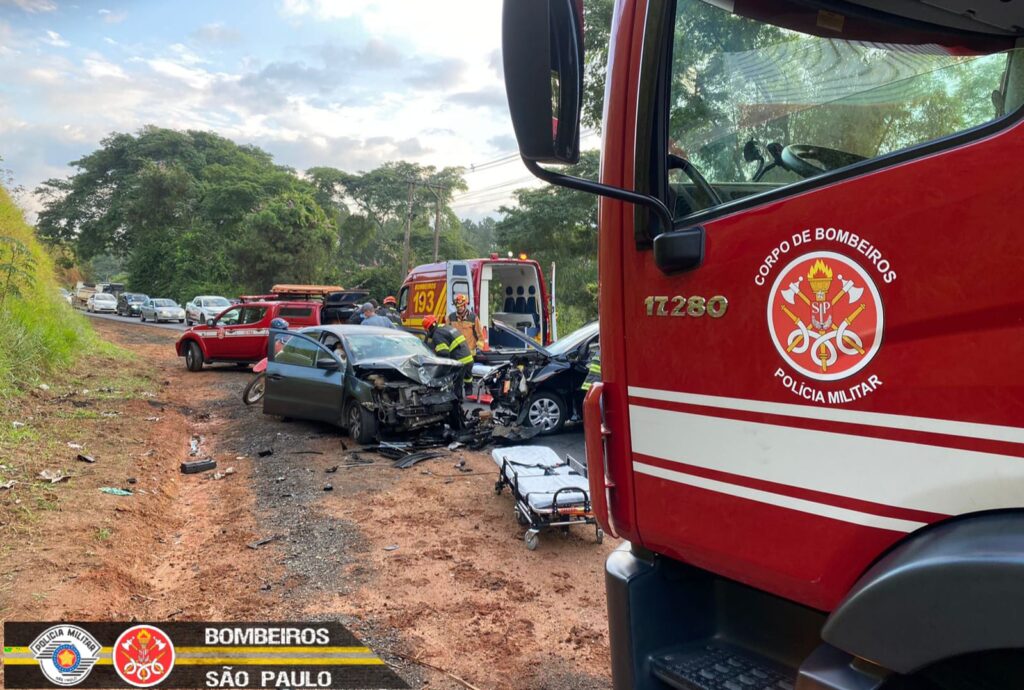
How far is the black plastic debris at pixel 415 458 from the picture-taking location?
7.38 m

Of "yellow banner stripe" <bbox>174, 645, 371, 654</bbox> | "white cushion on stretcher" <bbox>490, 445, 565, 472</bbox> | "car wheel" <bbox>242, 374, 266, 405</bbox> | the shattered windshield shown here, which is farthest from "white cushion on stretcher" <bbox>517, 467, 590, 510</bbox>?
"car wheel" <bbox>242, 374, 266, 405</bbox>

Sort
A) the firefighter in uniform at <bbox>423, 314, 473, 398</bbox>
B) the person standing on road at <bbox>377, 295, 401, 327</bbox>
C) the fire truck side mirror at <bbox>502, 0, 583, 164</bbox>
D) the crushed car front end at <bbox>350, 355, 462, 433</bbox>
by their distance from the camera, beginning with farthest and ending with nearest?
1. the person standing on road at <bbox>377, 295, 401, 327</bbox>
2. the firefighter in uniform at <bbox>423, 314, 473, 398</bbox>
3. the crushed car front end at <bbox>350, 355, 462, 433</bbox>
4. the fire truck side mirror at <bbox>502, 0, 583, 164</bbox>

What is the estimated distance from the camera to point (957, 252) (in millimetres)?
1310

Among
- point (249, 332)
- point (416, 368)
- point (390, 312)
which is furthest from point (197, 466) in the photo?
point (249, 332)

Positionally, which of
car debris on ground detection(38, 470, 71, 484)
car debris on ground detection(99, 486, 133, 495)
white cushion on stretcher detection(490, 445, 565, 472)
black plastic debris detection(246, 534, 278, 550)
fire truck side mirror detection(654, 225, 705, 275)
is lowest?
black plastic debris detection(246, 534, 278, 550)

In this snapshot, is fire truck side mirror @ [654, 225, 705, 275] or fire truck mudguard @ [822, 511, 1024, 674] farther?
fire truck side mirror @ [654, 225, 705, 275]

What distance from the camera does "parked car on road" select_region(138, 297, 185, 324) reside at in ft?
116

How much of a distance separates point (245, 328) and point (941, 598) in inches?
623

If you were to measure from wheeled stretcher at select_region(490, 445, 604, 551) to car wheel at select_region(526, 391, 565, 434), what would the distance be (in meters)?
2.49

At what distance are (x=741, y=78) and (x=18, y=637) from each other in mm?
4269

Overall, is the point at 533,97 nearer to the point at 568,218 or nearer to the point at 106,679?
the point at 106,679

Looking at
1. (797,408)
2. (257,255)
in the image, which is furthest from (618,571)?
(257,255)

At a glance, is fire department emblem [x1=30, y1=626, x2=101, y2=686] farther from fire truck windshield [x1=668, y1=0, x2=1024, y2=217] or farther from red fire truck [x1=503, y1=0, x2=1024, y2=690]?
fire truck windshield [x1=668, y1=0, x2=1024, y2=217]

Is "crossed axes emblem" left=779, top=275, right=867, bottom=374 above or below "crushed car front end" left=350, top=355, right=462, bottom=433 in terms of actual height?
above
